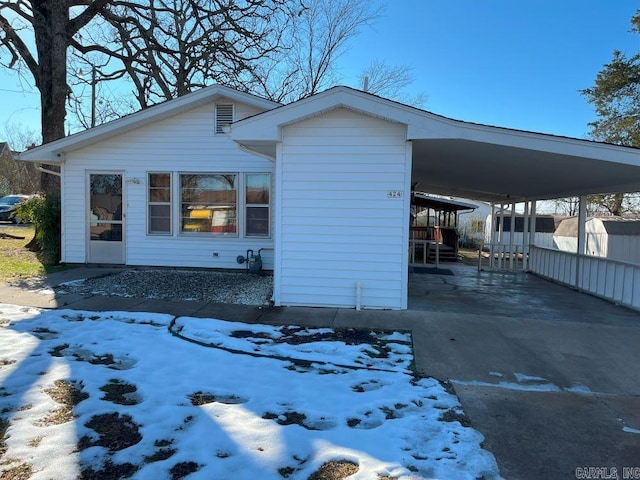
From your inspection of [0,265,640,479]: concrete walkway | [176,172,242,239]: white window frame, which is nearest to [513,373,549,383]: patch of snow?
[0,265,640,479]: concrete walkway

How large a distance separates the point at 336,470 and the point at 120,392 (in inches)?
81.0

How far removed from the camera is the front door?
10469 millimetres

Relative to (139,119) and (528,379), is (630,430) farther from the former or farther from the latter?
(139,119)

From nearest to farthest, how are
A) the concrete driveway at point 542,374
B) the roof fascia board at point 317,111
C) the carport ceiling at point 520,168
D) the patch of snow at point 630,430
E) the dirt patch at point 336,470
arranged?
1. the dirt patch at point 336,470
2. the concrete driveway at point 542,374
3. the patch of snow at point 630,430
4. the carport ceiling at point 520,168
5. the roof fascia board at point 317,111

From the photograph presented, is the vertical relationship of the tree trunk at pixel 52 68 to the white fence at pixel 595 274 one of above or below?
above

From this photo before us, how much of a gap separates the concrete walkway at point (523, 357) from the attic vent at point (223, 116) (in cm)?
454

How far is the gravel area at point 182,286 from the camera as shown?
755 centimetres

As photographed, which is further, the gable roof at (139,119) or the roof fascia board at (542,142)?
the gable roof at (139,119)

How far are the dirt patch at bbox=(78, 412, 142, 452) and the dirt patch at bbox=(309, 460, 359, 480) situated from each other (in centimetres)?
124

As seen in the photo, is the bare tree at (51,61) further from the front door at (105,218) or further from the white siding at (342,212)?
the white siding at (342,212)

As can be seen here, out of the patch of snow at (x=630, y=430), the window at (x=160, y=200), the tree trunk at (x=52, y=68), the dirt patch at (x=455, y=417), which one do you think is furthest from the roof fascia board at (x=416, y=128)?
the tree trunk at (x=52, y=68)

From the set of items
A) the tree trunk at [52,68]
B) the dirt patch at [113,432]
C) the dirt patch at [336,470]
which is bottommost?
the dirt patch at [336,470]

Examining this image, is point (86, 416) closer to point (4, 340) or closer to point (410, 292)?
point (4, 340)

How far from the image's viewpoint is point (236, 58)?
1634 cm
